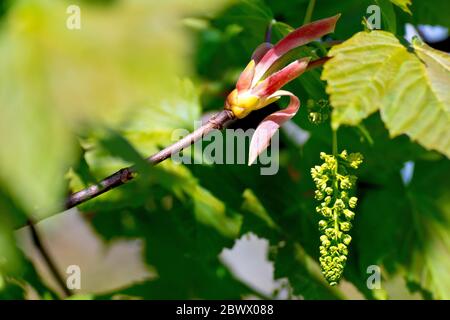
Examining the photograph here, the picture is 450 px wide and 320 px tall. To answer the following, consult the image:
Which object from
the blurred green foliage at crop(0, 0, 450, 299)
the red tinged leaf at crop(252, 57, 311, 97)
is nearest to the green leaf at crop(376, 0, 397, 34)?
the blurred green foliage at crop(0, 0, 450, 299)

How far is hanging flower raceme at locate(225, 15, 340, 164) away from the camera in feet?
2.16

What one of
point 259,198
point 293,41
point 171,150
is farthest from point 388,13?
point 259,198

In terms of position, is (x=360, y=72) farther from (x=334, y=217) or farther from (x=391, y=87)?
(x=334, y=217)

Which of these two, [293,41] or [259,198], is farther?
[259,198]

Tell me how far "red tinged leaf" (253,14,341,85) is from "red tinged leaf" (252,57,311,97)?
0.04 ft

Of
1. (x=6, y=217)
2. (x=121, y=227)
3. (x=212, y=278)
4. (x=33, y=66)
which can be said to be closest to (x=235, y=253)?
(x=121, y=227)

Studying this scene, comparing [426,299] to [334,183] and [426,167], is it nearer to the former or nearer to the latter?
[426,167]

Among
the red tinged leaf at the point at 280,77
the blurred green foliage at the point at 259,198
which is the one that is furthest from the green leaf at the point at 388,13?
the red tinged leaf at the point at 280,77

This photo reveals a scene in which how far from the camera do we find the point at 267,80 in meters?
0.66

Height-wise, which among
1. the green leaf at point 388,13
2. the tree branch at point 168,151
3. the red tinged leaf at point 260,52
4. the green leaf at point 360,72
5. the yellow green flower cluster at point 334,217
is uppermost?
the green leaf at point 388,13

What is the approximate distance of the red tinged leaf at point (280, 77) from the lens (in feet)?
2.15

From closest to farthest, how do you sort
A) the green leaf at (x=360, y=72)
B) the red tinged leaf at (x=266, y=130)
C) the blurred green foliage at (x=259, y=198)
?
the green leaf at (x=360, y=72), the red tinged leaf at (x=266, y=130), the blurred green foliage at (x=259, y=198)

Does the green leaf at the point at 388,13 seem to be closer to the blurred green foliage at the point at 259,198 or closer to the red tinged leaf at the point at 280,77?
the blurred green foliage at the point at 259,198

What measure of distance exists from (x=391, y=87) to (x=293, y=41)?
111 mm
